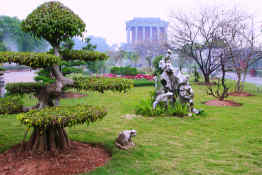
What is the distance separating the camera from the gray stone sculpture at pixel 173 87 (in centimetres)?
893

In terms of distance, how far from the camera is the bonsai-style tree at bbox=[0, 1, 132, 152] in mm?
3689

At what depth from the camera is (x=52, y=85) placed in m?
4.53

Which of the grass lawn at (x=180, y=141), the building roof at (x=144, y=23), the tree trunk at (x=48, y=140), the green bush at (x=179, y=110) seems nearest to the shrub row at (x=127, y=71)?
the grass lawn at (x=180, y=141)

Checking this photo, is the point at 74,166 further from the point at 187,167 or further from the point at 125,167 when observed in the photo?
the point at 187,167

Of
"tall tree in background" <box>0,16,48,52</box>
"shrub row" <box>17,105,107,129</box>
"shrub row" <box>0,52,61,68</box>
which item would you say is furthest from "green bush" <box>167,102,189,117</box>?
"tall tree in background" <box>0,16,48,52</box>

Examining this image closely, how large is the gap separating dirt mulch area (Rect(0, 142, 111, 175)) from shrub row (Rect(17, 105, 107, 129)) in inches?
32.3

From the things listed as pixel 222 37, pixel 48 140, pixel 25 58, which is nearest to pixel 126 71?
pixel 222 37

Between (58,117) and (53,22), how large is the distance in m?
1.67

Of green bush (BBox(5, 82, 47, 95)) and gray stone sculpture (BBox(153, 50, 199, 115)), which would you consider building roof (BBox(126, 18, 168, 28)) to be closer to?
gray stone sculpture (BBox(153, 50, 199, 115))

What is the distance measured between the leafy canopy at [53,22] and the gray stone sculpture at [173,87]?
505cm

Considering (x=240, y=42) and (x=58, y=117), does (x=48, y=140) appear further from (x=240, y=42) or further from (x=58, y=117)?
(x=240, y=42)

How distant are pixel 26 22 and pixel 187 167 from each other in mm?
3885

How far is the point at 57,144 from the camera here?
4793 millimetres

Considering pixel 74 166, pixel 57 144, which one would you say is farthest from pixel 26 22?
pixel 74 166
